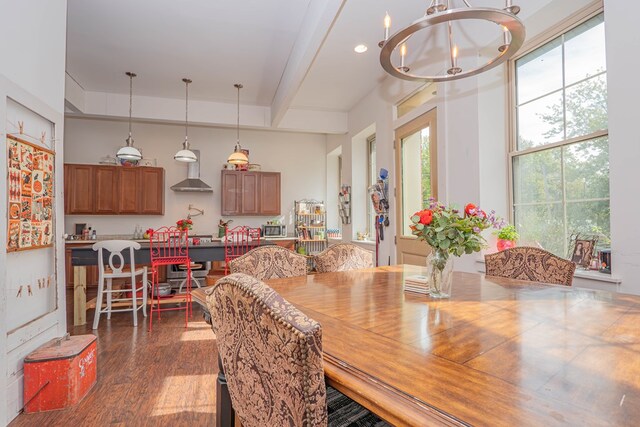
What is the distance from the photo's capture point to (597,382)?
68 centimetres

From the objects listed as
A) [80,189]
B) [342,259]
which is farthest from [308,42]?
[80,189]

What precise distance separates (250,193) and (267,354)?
585 centimetres

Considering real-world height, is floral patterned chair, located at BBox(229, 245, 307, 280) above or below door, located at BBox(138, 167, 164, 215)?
below

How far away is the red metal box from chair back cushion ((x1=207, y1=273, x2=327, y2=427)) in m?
1.74

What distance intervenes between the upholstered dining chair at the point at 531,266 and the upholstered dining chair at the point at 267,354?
1660 millimetres

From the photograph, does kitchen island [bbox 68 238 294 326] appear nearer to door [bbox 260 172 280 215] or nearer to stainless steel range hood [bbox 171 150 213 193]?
stainless steel range hood [bbox 171 150 213 193]

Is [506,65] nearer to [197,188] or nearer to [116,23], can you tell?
[116,23]

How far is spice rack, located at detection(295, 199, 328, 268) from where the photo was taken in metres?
6.51

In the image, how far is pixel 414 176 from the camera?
3951 millimetres

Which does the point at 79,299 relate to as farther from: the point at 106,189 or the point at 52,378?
the point at 106,189

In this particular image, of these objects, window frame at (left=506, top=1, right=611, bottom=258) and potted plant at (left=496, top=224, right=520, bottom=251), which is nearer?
window frame at (left=506, top=1, right=611, bottom=258)

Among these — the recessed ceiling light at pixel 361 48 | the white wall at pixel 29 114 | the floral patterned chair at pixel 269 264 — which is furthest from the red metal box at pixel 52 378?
the recessed ceiling light at pixel 361 48

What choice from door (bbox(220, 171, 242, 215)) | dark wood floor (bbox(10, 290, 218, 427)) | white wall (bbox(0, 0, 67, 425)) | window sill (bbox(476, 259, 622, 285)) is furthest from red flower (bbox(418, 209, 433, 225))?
door (bbox(220, 171, 242, 215))

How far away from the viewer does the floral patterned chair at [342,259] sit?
2346 millimetres
